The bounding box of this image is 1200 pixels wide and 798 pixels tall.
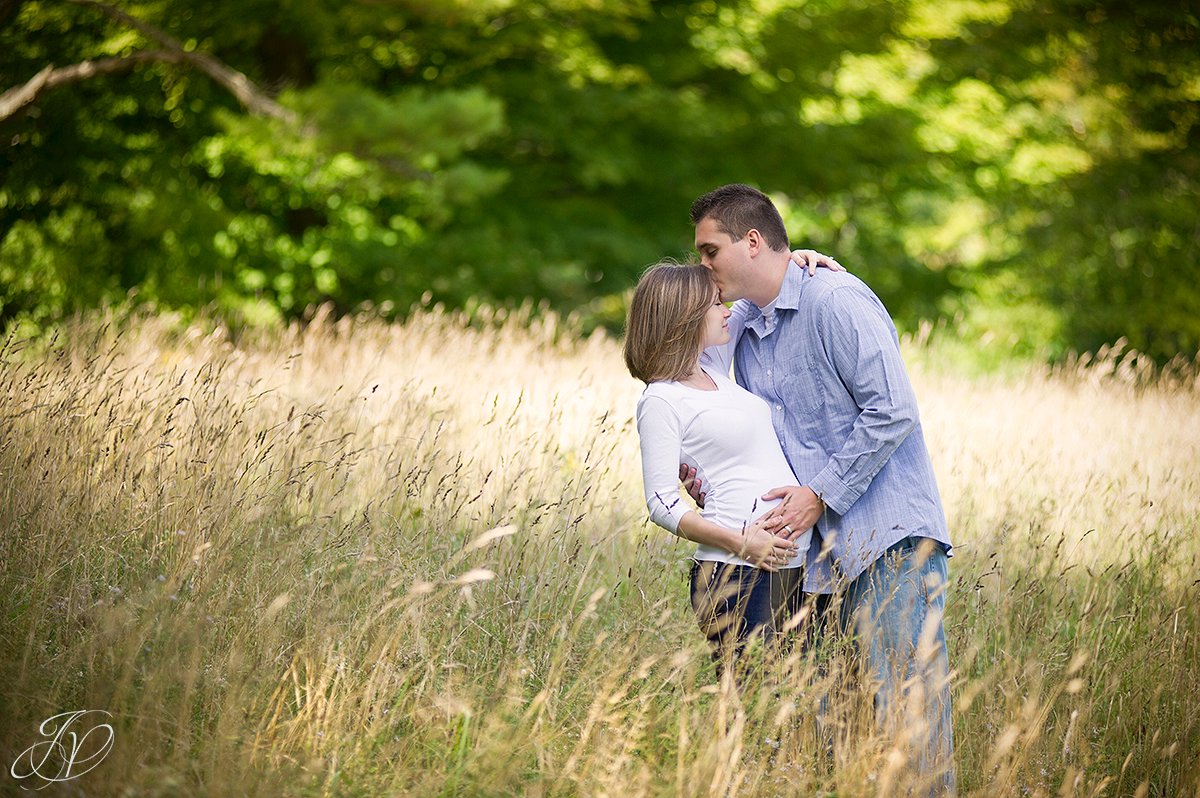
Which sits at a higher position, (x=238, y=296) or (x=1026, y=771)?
(x=1026, y=771)

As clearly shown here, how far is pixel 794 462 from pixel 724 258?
0.65m

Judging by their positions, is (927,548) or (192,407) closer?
(927,548)

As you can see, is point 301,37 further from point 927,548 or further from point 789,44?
point 927,548

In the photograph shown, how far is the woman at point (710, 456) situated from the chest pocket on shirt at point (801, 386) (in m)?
0.12

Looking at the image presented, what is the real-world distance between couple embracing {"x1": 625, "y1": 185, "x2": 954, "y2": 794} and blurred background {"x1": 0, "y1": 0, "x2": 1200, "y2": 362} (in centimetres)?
477

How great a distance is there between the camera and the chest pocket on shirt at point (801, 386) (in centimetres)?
295

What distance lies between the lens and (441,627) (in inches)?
126

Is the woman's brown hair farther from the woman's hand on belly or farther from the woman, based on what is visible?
the woman's hand on belly

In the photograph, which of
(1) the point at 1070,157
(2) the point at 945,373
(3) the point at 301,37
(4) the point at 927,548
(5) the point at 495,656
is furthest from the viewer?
(1) the point at 1070,157

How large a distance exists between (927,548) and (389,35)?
9321 mm

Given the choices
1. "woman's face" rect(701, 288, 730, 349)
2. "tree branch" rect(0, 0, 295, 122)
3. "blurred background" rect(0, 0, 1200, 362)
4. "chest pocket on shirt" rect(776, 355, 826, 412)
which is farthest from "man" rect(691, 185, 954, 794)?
"tree branch" rect(0, 0, 295, 122)

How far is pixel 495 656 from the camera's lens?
3.19 m

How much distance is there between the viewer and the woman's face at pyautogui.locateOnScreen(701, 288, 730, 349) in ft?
9.38

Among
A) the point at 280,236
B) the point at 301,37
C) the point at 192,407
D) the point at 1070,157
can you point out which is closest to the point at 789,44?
the point at 1070,157
